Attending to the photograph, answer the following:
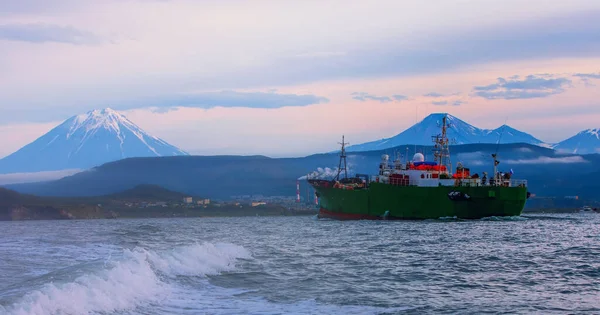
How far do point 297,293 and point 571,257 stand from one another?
14722mm

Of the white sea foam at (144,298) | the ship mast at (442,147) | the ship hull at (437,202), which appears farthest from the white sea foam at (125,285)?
the ship mast at (442,147)

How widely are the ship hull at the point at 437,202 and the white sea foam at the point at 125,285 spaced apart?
44.8 metres

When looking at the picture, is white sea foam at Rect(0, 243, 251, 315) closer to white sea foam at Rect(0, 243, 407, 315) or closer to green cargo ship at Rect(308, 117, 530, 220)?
white sea foam at Rect(0, 243, 407, 315)

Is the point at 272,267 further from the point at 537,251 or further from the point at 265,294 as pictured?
the point at 537,251

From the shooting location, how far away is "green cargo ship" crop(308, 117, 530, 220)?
7238cm

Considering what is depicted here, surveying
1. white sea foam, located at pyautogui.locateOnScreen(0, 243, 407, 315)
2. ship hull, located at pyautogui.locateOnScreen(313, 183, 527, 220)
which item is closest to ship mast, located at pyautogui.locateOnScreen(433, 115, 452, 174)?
ship hull, located at pyautogui.locateOnScreen(313, 183, 527, 220)

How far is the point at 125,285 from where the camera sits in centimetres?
2086

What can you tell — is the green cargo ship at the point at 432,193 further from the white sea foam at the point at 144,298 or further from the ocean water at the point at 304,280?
the white sea foam at the point at 144,298

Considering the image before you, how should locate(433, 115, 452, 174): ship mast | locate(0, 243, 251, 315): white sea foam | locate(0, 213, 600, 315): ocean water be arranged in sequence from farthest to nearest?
locate(433, 115, 452, 174): ship mast < locate(0, 213, 600, 315): ocean water < locate(0, 243, 251, 315): white sea foam

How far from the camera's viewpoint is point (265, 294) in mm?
21844

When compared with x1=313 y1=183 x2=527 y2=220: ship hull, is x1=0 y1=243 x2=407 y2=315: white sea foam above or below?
below

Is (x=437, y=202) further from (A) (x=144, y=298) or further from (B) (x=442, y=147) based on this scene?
(A) (x=144, y=298)

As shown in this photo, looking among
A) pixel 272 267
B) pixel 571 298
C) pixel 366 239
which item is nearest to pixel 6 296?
pixel 272 267

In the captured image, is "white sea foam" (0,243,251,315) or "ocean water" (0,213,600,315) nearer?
"white sea foam" (0,243,251,315)
